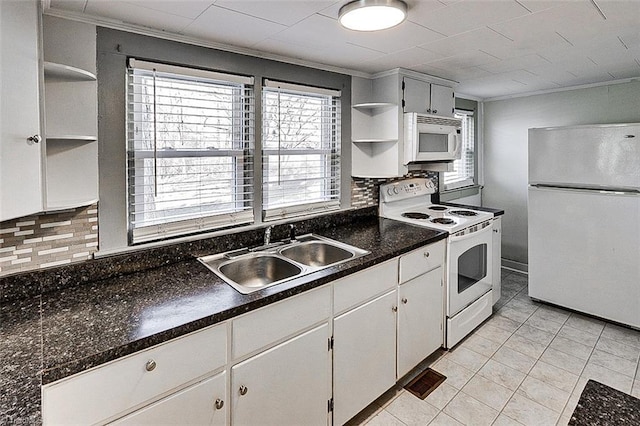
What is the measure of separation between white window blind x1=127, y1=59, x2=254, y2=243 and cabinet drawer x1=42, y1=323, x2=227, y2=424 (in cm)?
78

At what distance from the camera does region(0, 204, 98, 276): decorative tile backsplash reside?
4.81ft

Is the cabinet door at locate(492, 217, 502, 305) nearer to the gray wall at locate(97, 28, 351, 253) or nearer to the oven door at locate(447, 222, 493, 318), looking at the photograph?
the oven door at locate(447, 222, 493, 318)

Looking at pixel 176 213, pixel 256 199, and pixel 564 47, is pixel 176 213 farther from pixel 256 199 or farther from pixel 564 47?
pixel 564 47

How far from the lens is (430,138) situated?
9.34 ft

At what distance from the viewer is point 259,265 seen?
2088 millimetres

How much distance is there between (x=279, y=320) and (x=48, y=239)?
1.06 meters

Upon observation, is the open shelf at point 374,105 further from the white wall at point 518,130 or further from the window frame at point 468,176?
the white wall at point 518,130

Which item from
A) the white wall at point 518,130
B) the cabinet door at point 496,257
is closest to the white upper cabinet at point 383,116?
the cabinet door at point 496,257

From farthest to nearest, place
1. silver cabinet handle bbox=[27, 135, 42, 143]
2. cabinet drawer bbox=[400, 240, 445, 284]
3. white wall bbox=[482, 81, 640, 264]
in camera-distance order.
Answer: white wall bbox=[482, 81, 640, 264] → cabinet drawer bbox=[400, 240, 445, 284] → silver cabinet handle bbox=[27, 135, 42, 143]

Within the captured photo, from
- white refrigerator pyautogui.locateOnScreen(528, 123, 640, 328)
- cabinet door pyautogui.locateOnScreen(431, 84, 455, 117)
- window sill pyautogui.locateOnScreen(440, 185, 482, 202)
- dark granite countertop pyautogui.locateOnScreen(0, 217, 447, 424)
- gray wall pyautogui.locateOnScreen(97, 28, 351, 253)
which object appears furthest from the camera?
window sill pyautogui.locateOnScreen(440, 185, 482, 202)

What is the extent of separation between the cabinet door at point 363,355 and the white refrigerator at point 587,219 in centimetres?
198

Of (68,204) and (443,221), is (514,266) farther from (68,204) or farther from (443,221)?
(68,204)

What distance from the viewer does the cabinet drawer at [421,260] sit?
7.24 ft

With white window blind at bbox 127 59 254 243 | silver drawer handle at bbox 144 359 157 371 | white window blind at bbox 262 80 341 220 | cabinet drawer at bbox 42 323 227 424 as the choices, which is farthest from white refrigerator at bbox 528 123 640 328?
silver drawer handle at bbox 144 359 157 371
